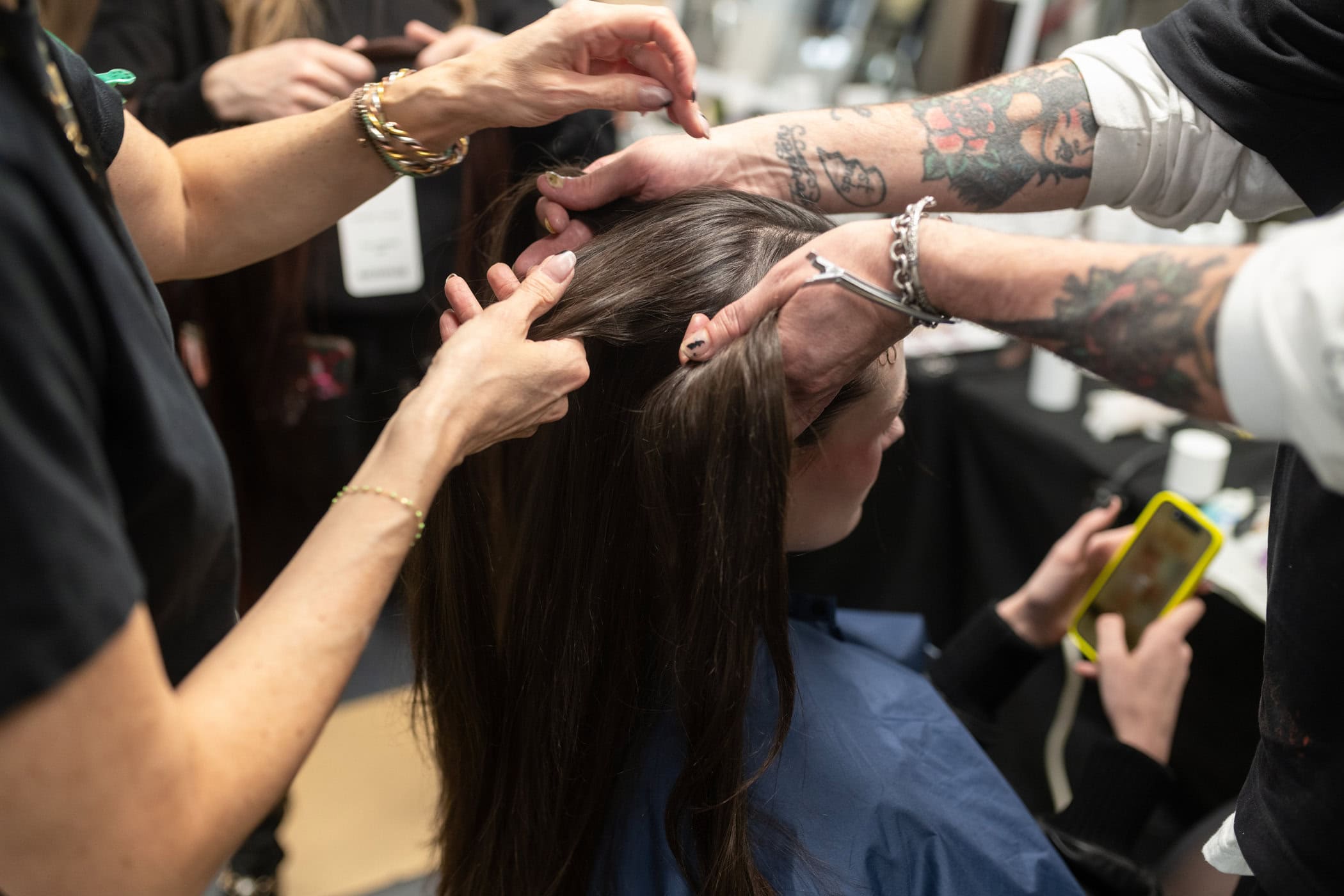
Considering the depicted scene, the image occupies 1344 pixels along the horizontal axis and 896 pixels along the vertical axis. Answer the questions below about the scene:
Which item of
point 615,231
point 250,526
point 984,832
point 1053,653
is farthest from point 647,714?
point 250,526

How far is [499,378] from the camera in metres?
0.67

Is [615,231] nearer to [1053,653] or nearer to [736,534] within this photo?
[736,534]

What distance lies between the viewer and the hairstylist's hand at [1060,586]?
126 cm

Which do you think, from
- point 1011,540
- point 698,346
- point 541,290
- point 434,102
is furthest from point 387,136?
point 1011,540

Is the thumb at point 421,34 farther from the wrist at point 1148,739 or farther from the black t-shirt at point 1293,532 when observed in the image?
the wrist at point 1148,739

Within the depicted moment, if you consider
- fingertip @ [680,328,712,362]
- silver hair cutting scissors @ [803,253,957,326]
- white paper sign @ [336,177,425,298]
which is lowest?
white paper sign @ [336,177,425,298]

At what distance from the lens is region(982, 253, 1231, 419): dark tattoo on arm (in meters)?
0.56

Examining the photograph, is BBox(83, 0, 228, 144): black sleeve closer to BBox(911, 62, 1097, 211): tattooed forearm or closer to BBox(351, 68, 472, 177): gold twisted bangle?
BBox(351, 68, 472, 177): gold twisted bangle

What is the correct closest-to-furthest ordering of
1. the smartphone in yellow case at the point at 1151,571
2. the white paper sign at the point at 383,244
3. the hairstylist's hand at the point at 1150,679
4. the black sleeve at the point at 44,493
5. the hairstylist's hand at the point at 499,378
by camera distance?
1. the black sleeve at the point at 44,493
2. the hairstylist's hand at the point at 499,378
3. the hairstylist's hand at the point at 1150,679
4. the smartphone in yellow case at the point at 1151,571
5. the white paper sign at the point at 383,244

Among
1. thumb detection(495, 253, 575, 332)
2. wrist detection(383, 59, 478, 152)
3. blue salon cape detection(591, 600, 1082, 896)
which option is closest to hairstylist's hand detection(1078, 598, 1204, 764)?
blue salon cape detection(591, 600, 1082, 896)

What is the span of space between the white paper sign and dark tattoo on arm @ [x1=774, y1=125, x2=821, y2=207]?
0.77 m

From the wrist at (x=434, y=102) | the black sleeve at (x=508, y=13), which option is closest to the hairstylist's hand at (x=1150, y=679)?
the wrist at (x=434, y=102)

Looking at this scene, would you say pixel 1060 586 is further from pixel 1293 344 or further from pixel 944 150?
pixel 1293 344

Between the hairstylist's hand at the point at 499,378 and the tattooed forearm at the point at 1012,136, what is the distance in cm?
50
